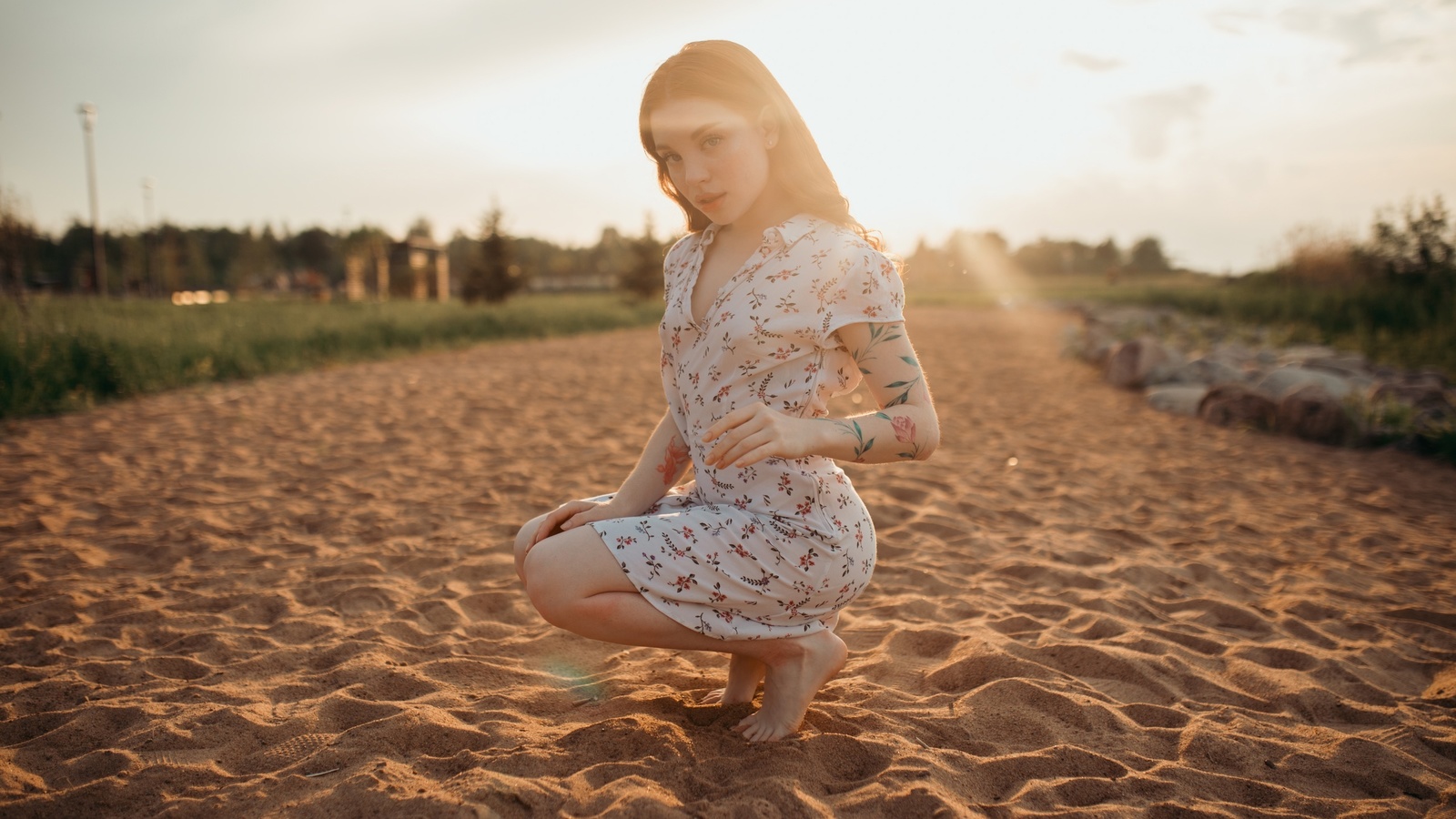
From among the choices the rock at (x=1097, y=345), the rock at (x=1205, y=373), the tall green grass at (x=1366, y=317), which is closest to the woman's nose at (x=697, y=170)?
the rock at (x=1205, y=373)

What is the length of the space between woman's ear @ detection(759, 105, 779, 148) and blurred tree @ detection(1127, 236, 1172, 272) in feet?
243

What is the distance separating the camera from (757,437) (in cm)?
165

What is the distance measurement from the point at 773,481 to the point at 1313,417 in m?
6.75

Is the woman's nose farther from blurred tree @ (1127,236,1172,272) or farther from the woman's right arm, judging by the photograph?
blurred tree @ (1127,236,1172,272)

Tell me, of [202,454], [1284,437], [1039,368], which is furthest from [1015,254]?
[202,454]

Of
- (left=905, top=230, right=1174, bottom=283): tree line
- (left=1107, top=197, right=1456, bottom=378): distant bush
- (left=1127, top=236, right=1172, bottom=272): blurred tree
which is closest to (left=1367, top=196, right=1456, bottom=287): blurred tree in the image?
(left=1107, top=197, right=1456, bottom=378): distant bush

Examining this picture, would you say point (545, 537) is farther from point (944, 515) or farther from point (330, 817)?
point (944, 515)

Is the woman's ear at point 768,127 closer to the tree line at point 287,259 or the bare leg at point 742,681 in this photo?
the bare leg at point 742,681

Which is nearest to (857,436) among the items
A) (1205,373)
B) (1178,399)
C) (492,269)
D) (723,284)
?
(723,284)

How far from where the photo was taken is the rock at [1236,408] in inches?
289

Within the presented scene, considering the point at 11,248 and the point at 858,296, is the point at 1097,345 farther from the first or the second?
the point at 11,248

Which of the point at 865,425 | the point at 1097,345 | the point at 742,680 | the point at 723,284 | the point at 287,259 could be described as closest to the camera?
the point at 865,425

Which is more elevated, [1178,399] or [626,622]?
[626,622]

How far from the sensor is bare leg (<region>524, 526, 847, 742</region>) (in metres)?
1.93
